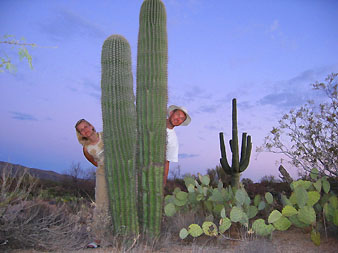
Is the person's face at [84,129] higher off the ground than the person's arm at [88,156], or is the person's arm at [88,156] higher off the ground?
the person's face at [84,129]

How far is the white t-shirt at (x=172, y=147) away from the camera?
5.93 metres

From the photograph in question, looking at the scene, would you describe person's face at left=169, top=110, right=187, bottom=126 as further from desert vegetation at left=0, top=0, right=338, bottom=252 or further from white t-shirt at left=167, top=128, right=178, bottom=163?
desert vegetation at left=0, top=0, right=338, bottom=252

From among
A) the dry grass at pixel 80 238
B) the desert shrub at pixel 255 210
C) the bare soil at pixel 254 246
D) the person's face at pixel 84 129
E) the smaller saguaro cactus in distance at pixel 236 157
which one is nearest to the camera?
the bare soil at pixel 254 246

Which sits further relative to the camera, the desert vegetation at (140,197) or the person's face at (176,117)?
the person's face at (176,117)

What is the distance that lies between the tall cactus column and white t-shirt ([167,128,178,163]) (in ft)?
3.13

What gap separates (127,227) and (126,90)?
6.28ft

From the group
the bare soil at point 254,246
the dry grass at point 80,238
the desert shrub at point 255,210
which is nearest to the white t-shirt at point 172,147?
the desert shrub at point 255,210

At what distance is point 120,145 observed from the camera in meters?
4.79

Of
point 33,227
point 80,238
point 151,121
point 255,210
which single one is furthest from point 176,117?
point 33,227

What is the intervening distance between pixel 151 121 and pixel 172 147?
1.19 metres

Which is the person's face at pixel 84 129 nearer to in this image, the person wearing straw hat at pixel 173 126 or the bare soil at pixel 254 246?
the person wearing straw hat at pixel 173 126

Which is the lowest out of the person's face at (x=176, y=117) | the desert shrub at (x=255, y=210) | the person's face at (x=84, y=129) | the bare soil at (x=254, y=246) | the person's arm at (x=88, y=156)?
the bare soil at (x=254, y=246)

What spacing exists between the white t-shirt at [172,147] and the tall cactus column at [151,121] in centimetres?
96

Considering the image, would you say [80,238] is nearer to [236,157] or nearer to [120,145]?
[120,145]
